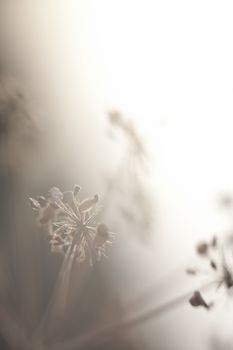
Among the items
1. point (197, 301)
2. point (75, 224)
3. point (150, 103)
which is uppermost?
point (150, 103)

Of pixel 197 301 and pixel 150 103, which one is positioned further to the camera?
pixel 150 103

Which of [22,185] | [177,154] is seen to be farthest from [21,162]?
[177,154]

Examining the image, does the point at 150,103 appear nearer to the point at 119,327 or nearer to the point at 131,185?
the point at 131,185

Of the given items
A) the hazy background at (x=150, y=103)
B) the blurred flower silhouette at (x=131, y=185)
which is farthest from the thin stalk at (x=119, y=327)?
the blurred flower silhouette at (x=131, y=185)

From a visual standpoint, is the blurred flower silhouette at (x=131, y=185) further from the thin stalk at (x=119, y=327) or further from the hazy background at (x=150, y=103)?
the thin stalk at (x=119, y=327)

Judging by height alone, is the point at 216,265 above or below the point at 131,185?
below

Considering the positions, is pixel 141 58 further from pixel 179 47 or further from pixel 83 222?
pixel 83 222

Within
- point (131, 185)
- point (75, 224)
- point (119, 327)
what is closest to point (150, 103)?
point (131, 185)
